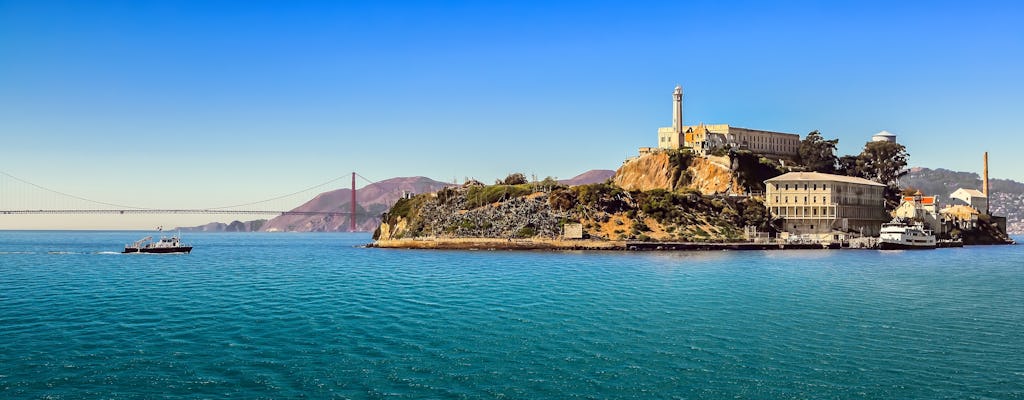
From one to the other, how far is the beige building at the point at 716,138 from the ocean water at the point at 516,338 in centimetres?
10612

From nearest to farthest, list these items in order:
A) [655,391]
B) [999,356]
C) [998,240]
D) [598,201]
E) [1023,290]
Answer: [655,391]
[999,356]
[1023,290]
[598,201]
[998,240]

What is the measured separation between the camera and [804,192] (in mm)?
136125

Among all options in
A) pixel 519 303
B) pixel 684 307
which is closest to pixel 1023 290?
pixel 684 307

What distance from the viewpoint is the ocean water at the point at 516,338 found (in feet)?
80.7

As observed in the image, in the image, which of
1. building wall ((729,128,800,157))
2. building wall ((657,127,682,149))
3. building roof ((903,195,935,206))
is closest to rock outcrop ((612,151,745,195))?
building wall ((657,127,682,149))

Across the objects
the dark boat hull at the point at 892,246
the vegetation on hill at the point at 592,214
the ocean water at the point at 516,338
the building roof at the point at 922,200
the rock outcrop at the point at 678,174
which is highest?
the rock outcrop at the point at 678,174

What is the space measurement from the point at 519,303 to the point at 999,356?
25.2 m

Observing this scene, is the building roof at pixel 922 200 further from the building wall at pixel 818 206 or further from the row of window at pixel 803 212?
the row of window at pixel 803 212

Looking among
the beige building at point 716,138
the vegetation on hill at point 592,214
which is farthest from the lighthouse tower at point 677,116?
the vegetation on hill at point 592,214

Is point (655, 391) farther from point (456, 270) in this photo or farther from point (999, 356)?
point (456, 270)

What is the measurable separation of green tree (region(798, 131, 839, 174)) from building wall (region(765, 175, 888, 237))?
2713 cm

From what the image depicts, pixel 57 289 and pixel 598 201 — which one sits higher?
pixel 598 201

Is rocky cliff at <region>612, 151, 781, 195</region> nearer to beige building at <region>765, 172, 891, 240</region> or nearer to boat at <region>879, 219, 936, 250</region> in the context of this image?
beige building at <region>765, 172, 891, 240</region>

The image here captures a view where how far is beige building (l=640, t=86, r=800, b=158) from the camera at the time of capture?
167000 millimetres
